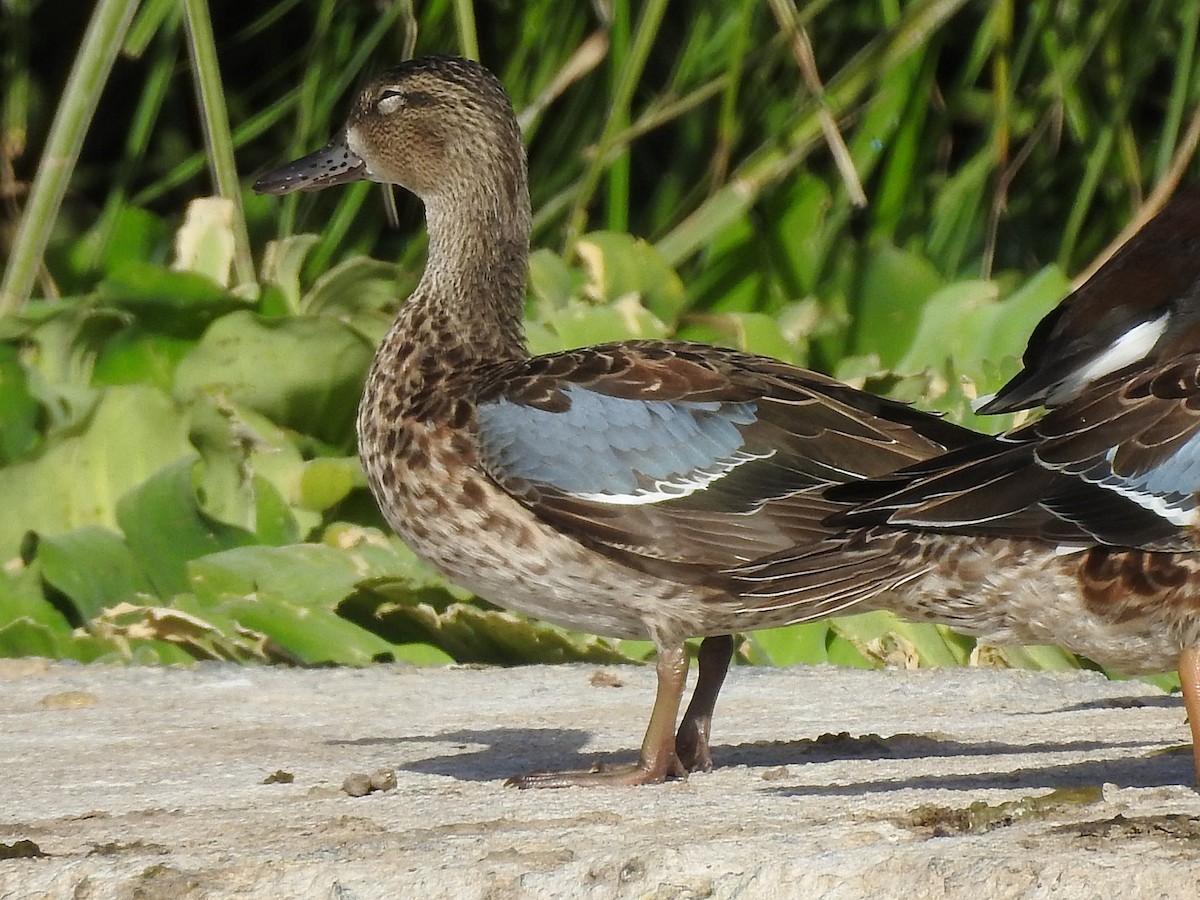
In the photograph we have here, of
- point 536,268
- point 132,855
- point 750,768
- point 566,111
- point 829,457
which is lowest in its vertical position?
point 132,855

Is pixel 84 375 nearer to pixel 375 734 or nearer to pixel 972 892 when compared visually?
pixel 375 734

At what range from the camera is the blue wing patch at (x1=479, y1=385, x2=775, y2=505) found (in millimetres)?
3893

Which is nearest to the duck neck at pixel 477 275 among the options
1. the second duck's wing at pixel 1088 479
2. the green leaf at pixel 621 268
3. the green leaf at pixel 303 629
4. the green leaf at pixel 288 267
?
the green leaf at pixel 303 629

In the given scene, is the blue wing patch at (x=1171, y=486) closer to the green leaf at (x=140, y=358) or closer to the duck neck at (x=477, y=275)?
the duck neck at (x=477, y=275)

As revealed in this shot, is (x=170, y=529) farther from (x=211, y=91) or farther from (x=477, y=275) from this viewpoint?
(x=477, y=275)

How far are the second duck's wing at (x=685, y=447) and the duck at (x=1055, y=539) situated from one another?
14 cm

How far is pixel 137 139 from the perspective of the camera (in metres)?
6.46

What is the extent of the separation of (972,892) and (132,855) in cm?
117

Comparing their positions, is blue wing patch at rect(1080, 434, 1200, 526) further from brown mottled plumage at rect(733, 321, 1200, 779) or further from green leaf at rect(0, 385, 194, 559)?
green leaf at rect(0, 385, 194, 559)

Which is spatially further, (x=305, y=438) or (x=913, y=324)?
(x=913, y=324)

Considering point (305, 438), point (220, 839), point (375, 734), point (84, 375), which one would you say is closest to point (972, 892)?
point (220, 839)

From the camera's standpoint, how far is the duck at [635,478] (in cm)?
377

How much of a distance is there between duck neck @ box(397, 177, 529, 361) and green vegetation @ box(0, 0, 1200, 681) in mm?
792

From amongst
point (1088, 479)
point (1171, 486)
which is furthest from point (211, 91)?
point (1171, 486)
